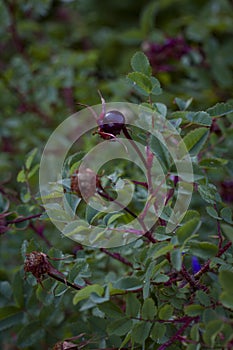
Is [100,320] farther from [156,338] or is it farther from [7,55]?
[7,55]

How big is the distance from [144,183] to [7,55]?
1303 millimetres

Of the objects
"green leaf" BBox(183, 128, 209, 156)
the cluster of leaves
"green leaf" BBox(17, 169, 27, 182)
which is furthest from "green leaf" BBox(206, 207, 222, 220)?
"green leaf" BBox(17, 169, 27, 182)

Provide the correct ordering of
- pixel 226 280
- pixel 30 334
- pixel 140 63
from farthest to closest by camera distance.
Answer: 1. pixel 30 334
2. pixel 140 63
3. pixel 226 280

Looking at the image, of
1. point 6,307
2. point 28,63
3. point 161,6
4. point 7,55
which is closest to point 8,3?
point 28,63

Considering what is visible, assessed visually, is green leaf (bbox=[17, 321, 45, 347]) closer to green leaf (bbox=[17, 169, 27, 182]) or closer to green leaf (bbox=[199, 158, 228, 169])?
green leaf (bbox=[17, 169, 27, 182])

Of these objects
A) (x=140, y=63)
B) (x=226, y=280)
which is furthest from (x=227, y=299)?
(x=140, y=63)

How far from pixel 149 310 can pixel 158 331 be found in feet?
0.08

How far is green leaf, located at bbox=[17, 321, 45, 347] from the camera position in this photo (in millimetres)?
855

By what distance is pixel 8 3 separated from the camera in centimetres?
159

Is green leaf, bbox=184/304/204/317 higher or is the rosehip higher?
the rosehip

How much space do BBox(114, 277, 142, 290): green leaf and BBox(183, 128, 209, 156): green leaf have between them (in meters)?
0.20

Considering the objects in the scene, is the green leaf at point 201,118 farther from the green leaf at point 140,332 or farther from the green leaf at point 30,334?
the green leaf at point 30,334

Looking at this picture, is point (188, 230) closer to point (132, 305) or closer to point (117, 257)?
point (132, 305)

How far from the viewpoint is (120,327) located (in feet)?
2.17
